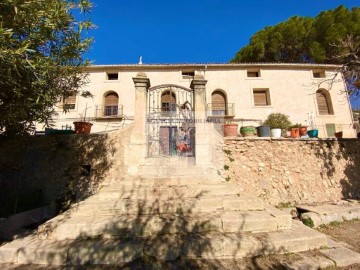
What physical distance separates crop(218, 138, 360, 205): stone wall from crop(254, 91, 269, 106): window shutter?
25.1 ft

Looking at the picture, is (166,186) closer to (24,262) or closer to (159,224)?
(159,224)

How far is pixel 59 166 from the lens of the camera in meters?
7.35

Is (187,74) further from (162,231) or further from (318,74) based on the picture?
(162,231)

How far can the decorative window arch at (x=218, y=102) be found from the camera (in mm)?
15070

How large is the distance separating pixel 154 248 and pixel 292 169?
642cm

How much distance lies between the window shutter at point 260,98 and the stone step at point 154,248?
12984 mm

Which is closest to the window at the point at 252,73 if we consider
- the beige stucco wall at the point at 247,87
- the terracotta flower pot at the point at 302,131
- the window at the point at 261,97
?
the beige stucco wall at the point at 247,87

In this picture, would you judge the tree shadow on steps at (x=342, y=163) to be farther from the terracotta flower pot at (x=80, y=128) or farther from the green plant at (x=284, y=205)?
the terracotta flower pot at (x=80, y=128)

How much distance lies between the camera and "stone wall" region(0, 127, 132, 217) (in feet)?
23.1

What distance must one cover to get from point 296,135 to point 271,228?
622 cm

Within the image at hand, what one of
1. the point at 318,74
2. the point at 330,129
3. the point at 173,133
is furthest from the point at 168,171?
the point at 318,74

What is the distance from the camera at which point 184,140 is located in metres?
7.64

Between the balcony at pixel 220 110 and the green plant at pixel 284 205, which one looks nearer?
the green plant at pixel 284 205

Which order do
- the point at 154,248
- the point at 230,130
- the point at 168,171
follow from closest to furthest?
the point at 154,248 → the point at 168,171 → the point at 230,130
